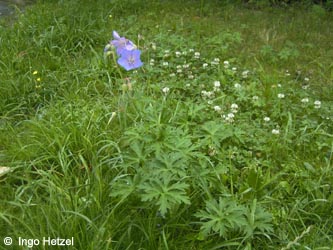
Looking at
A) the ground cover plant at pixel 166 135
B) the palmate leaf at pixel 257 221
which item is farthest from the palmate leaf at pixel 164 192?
the palmate leaf at pixel 257 221

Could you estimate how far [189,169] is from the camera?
202 centimetres

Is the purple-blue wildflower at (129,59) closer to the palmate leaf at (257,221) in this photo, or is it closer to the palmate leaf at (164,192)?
the palmate leaf at (164,192)

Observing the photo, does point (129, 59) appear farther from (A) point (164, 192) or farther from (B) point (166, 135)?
(A) point (164, 192)

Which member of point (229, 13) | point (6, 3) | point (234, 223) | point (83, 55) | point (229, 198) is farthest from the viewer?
point (6, 3)

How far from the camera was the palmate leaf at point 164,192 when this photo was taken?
1739 millimetres

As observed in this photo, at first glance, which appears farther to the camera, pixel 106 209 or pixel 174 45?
pixel 174 45

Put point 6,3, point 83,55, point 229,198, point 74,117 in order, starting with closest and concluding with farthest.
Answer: point 229,198 < point 74,117 < point 83,55 < point 6,3

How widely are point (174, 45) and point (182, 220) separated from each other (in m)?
2.00

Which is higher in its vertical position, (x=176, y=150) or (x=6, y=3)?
(x=176, y=150)

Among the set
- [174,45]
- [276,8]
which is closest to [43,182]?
[174,45]

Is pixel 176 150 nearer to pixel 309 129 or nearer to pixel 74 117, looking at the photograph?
pixel 74 117

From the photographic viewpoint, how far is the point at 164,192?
1.77m

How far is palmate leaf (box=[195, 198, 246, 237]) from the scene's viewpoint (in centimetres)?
178

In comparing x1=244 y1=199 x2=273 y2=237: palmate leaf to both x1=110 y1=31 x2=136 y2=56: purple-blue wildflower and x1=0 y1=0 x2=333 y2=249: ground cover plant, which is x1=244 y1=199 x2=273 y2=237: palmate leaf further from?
x1=110 y1=31 x2=136 y2=56: purple-blue wildflower
